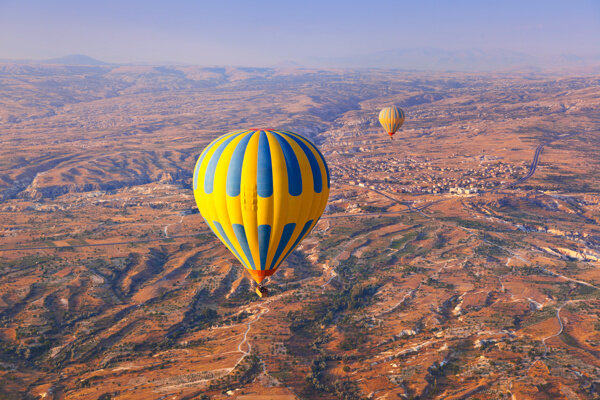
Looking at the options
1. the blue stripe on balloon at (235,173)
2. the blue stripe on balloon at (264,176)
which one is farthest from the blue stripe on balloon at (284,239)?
the blue stripe on balloon at (235,173)

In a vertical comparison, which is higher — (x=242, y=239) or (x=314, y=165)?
(x=314, y=165)

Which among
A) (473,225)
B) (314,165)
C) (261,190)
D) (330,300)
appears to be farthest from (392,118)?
(261,190)

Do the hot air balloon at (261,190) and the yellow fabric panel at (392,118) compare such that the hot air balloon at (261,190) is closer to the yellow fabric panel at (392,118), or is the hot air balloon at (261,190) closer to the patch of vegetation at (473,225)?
the patch of vegetation at (473,225)

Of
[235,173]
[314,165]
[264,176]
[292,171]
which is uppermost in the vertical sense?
[314,165]

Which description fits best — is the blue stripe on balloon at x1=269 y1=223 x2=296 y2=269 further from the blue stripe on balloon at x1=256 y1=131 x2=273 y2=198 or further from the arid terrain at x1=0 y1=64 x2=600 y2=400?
the arid terrain at x1=0 y1=64 x2=600 y2=400

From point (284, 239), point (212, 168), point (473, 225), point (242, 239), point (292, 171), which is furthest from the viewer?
point (473, 225)

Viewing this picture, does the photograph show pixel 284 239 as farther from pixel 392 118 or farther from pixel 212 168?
pixel 392 118

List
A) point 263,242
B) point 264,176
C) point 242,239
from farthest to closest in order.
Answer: point 242,239 < point 263,242 < point 264,176
